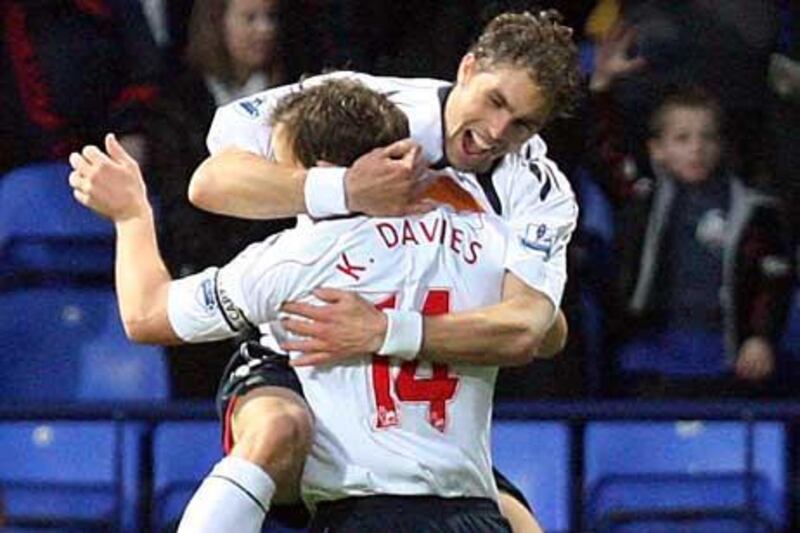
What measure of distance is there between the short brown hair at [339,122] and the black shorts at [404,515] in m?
0.60

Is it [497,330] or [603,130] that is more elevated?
[497,330]

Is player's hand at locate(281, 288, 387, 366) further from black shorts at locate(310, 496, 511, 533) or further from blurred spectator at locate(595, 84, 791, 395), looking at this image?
blurred spectator at locate(595, 84, 791, 395)

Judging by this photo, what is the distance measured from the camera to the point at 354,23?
7.97 meters

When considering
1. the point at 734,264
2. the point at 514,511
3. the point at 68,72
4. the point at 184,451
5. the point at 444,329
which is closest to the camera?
the point at 444,329

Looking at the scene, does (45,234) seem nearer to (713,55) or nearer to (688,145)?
(688,145)

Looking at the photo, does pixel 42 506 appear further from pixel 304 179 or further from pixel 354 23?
pixel 304 179

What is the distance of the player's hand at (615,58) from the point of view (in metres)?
8.00

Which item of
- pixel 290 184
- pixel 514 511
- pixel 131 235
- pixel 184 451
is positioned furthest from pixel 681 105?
pixel 131 235

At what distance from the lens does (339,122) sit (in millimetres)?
5387

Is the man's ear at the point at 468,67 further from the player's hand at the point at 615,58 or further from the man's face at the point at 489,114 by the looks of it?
the player's hand at the point at 615,58

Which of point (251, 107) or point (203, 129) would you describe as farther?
point (203, 129)

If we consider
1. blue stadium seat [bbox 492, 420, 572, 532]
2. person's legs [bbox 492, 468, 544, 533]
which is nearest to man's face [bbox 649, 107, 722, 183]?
blue stadium seat [bbox 492, 420, 572, 532]

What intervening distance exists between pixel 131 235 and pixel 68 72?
110 inches

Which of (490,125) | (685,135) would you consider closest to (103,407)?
(685,135)
